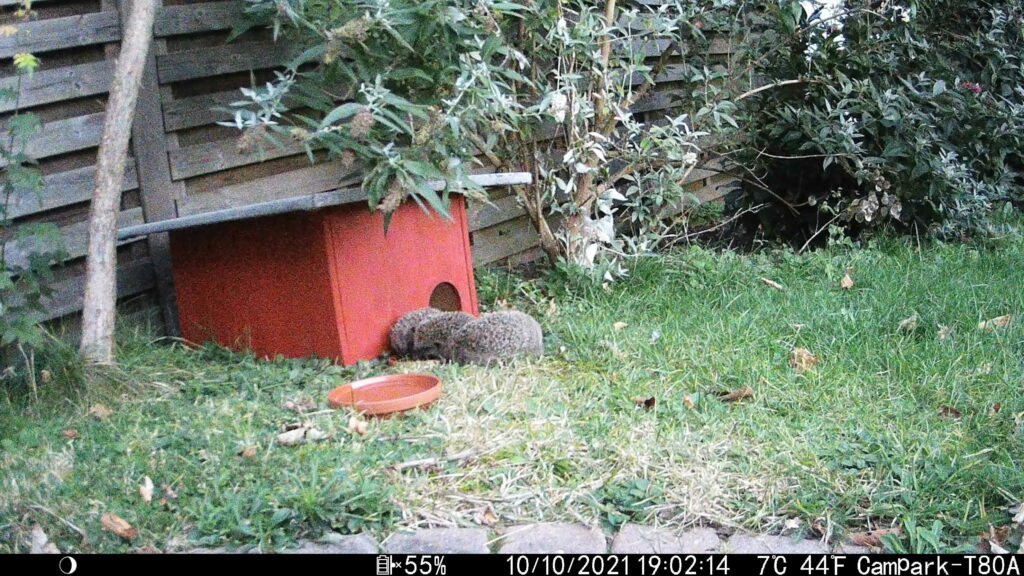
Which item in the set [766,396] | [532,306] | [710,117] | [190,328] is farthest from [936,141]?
[190,328]

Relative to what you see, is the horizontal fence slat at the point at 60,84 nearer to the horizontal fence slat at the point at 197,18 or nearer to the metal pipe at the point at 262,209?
the horizontal fence slat at the point at 197,18

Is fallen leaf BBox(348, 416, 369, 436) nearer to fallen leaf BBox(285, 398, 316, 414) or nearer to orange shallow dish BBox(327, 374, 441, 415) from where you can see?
orange shallow dish BBox(327, 374, 441, 415)

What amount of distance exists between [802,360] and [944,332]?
65 cm

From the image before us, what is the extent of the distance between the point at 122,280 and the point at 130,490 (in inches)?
68.4

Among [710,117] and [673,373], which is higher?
[710,117]

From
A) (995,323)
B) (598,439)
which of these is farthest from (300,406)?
(995,323)

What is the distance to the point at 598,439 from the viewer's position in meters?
3.07

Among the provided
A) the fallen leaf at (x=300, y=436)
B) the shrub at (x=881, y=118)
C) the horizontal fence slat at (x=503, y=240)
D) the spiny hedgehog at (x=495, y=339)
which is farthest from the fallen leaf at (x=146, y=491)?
the shrub at (x=881, y=118)

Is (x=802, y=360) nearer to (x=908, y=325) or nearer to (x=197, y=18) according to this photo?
(x=908, y=325)

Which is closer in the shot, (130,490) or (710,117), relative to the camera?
(130,490)

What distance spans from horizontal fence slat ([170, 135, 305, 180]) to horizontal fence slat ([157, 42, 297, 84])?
31 centimetres

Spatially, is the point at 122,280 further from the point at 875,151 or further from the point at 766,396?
the point at 875,151

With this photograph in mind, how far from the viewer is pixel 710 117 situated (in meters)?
5.57

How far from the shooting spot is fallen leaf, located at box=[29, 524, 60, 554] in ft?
8.03
